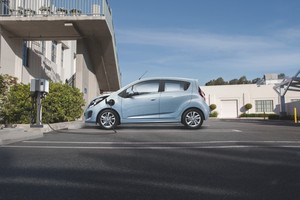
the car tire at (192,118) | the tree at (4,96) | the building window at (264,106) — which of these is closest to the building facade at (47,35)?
the tree at (4,96)

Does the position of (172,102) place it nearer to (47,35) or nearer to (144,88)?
(144,88)

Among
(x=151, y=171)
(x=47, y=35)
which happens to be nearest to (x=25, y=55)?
(x=47, y=35)

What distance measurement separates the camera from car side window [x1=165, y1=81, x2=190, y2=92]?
9.31 metres

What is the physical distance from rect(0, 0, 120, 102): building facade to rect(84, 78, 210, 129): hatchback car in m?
4.34

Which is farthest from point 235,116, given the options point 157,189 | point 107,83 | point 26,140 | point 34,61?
point 157,189

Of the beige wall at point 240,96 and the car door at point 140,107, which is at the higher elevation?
the beige wall at point 240,96

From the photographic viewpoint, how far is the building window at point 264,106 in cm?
3906

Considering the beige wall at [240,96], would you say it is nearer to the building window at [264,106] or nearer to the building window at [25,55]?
the building window at [264,106]

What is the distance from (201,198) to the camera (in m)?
2.77

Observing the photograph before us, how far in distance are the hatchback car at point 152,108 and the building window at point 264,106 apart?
3247 cm

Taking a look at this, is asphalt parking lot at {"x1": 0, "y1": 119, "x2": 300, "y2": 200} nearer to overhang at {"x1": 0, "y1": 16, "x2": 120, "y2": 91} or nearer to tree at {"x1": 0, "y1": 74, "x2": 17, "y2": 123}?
tree at {"x1": 0, "y1": 74, "x2": 17, "y2": 123}

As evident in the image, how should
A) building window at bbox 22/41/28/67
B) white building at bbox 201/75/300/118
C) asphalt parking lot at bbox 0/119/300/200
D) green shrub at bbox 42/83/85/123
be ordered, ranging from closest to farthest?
asphalt parking lot at bbox 0/119/300/200 < green shrub at bbox 42/83/85/123 < building window at bbox 22/41/28/67 < white building at bbox 201/75/300/118

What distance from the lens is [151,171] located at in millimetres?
3758

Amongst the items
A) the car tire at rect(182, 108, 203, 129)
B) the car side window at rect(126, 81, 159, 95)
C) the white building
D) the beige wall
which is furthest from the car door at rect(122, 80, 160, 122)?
the beige wall
